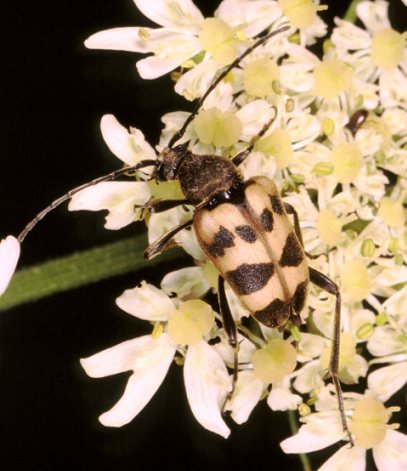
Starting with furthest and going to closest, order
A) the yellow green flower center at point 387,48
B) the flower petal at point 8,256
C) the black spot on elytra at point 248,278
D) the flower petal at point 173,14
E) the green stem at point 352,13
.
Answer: the green stem at point 352,13 < the yellow green flower center at point 387,48 < the flower petal at point 173,14 < the flower petal at point 8,256 < the black spot on elytra at point 248,278

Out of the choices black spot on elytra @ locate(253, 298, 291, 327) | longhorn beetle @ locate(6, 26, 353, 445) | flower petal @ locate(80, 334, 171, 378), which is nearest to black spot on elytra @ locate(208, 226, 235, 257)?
longhorn beetle @ locate(6, 26, 353, 445)

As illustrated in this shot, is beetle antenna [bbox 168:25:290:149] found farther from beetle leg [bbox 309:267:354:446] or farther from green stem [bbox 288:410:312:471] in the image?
green stem [bbox 288:410:312:471]

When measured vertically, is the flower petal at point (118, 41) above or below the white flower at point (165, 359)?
above

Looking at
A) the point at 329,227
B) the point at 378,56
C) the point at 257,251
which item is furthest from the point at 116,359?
the point at 378,56

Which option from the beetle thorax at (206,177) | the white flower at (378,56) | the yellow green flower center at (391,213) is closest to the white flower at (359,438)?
the yellow green flower center at (391,213)

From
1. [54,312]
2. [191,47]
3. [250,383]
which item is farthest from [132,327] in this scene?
[191,47]

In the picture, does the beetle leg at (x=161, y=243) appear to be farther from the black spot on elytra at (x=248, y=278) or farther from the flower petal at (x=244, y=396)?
the flower petal at (x=244, y=396)

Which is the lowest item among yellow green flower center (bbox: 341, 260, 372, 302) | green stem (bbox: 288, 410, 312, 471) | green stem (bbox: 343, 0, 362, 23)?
green stem (bbox: 288, 410, 312, 471)
